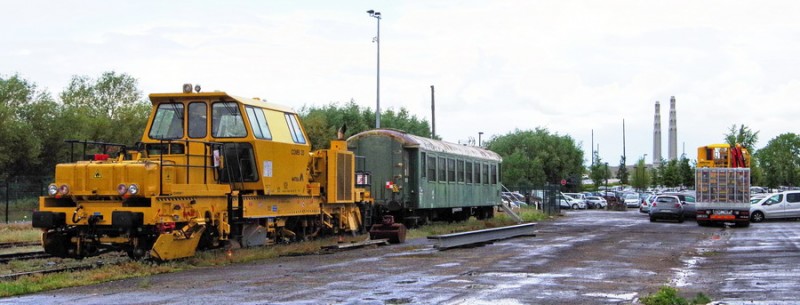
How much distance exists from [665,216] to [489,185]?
8.72 m

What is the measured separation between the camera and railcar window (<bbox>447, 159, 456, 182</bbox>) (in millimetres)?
29834

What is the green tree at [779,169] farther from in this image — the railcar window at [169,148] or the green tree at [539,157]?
the railcar window at [169,148]

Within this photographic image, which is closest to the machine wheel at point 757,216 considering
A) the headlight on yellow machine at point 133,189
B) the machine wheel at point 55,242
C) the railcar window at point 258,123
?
the railcar window at point 258,123

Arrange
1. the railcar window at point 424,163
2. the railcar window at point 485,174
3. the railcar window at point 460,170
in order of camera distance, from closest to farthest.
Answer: the railcar window at point 424,163
the railcar window at point 460,170
the railcar window at point 485,174

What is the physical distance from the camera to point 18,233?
79.5ft

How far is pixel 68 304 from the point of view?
10102 millimetres

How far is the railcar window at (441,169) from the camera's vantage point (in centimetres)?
2865

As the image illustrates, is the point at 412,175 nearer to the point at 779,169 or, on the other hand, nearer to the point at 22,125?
the point at 22,125

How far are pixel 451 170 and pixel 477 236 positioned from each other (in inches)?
353

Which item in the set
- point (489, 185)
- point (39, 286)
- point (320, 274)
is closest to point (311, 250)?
point (320, 274)

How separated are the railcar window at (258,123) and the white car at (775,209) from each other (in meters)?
29.9

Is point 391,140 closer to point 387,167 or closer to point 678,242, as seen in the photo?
point 387,167

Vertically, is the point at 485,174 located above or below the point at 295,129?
below

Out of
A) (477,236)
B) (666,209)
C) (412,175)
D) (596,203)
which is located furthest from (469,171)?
(596,203)
